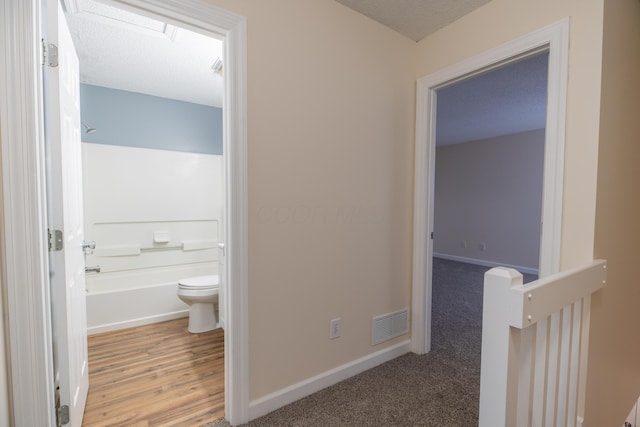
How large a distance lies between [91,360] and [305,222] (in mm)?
1976

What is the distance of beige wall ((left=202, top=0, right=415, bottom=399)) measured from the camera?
1551 millimetres

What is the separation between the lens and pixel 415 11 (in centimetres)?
184

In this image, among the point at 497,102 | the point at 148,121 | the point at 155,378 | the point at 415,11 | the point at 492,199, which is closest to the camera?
the point at 415,11

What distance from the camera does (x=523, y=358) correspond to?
0.89 metres

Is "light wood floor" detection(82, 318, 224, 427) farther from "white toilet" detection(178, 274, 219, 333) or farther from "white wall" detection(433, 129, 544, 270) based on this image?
"white wall" detection(433, 129, 544, 270)

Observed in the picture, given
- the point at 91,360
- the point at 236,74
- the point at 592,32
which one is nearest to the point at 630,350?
the point at 592,32

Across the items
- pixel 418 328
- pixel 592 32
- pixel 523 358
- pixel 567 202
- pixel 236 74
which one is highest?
pixel 592 32

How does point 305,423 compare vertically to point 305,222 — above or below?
below

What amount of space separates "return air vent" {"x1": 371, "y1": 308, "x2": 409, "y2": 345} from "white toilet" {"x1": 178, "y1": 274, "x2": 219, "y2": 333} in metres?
1.44

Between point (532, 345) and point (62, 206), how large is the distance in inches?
71.6

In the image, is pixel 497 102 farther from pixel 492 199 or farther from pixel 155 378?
pixel 155 378

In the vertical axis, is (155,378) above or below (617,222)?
below

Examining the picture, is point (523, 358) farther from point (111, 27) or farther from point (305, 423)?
point (111, 27)

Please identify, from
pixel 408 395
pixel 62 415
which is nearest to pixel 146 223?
pixel 62 415
